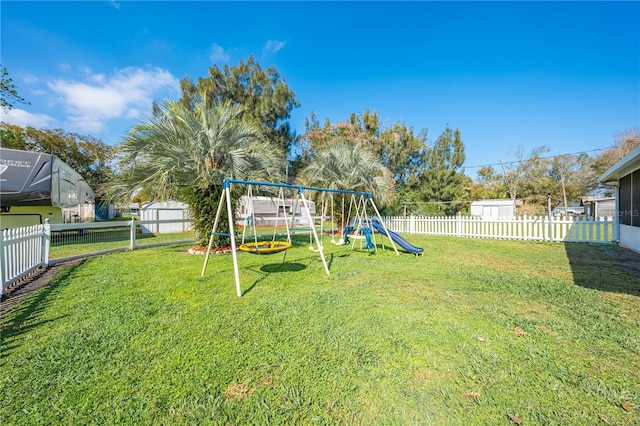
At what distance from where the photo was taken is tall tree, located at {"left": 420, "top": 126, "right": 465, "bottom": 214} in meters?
20.7

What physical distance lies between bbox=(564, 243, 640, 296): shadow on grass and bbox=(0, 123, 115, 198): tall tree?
24.2 m

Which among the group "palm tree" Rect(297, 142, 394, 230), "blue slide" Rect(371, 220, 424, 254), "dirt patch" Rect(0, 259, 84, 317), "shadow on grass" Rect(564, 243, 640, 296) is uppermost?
"palm tree" Rect(297, 142, 394, 230)

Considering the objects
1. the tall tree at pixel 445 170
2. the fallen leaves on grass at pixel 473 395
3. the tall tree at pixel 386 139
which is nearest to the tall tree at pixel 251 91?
the tall tree at pixel 386 139

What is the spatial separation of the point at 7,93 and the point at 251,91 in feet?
47.4

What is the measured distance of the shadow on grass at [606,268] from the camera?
14.6 feet

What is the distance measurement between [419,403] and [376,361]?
512mm

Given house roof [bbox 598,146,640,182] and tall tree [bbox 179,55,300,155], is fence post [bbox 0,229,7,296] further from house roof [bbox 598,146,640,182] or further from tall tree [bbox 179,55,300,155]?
tall tree [bbox 179,55,300,155]

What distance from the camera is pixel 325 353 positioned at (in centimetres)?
240

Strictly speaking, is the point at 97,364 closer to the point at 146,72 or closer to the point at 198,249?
the point at 198,249

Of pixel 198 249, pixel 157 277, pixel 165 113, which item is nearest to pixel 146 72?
pixel 165 113

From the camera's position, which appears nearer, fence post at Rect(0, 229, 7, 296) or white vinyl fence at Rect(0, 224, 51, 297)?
fence post at Rect(0, 229, 7, 296)

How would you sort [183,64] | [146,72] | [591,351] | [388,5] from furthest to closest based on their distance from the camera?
[183,64], [146,72], [388,5], [591,351]

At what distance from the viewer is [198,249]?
25.8 ft

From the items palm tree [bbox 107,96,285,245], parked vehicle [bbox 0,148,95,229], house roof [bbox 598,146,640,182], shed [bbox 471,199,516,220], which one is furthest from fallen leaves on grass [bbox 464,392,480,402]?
shed [bbox 471,199,516,220]
